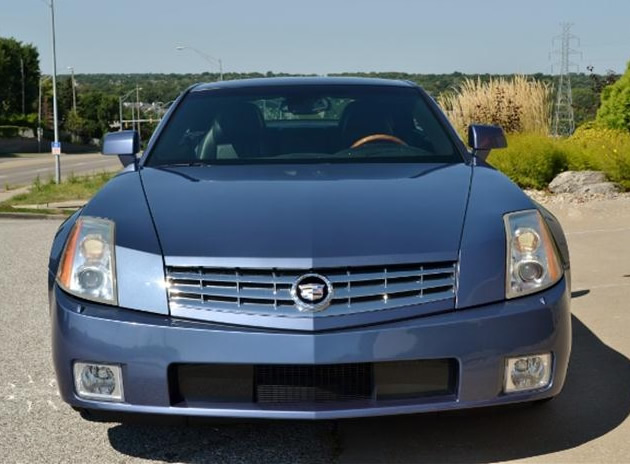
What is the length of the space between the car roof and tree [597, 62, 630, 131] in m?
12.9

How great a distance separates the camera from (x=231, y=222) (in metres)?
3.32

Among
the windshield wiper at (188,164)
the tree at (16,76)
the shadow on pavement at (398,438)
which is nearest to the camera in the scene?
the shadow on pavement at (398,438)

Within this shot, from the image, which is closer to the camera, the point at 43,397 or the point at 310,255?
the point at 310,255

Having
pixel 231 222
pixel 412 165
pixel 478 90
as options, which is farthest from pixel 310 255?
pixel 478 90

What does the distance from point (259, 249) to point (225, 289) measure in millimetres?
178

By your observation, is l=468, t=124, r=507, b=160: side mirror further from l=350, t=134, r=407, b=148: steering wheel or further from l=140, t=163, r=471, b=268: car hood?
l=140, t=163, r=471, b=268: car hood

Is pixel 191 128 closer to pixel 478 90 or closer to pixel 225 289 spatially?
pixel 225 289

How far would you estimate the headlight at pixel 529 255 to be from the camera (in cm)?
324

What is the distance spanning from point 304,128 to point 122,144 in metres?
0.94

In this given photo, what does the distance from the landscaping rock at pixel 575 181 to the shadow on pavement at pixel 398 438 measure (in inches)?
348

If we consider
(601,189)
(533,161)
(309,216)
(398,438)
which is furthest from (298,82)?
(533,161)

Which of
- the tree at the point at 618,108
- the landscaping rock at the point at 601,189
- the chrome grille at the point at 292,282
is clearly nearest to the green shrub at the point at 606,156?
the landscaping rock at the point at 601,189

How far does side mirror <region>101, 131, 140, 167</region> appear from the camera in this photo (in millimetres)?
4660

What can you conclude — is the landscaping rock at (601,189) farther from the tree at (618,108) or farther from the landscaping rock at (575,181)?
the tree at (618,108)
